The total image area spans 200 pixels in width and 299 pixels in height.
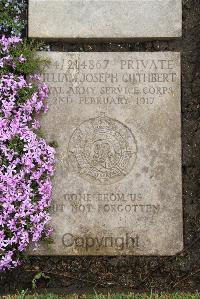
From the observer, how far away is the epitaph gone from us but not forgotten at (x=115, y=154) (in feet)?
19.5

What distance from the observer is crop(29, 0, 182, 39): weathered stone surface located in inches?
238

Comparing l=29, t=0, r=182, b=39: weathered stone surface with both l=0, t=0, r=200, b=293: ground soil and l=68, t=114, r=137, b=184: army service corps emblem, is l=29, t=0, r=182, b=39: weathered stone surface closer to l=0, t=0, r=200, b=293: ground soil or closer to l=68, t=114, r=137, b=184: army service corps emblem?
l=68, t=114, r=137, b=184: army service corps emblem

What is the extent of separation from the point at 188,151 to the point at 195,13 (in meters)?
1.43

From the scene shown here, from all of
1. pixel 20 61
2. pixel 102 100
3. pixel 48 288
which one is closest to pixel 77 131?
pixel 102 100

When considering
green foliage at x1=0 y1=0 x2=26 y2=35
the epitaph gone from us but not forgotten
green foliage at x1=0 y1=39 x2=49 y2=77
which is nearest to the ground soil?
the epitaph gone from us but not forgotten

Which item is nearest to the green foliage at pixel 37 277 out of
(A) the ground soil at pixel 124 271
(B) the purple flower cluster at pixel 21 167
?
(A) the ground soil at pixel 124 271

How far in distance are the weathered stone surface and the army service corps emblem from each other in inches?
34.4

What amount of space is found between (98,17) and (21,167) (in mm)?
1648

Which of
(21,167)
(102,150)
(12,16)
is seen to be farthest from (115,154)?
(12,16)

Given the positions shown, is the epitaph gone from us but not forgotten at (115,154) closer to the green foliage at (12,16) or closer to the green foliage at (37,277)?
the green foliage at (37,277)

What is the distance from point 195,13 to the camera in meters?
6.36

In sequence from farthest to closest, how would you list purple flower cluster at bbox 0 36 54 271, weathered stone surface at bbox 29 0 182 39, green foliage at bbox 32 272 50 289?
1. weathered stone surface at bbox 29 0 182 39
2. green foliage at bbox 32 272 50 289
3. purple flower cluster at bbox 0 36 54 271

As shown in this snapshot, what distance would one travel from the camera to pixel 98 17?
238 inches

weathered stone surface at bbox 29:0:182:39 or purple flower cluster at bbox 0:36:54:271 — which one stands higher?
weathered stone surface at bbox 29:0:182:39
